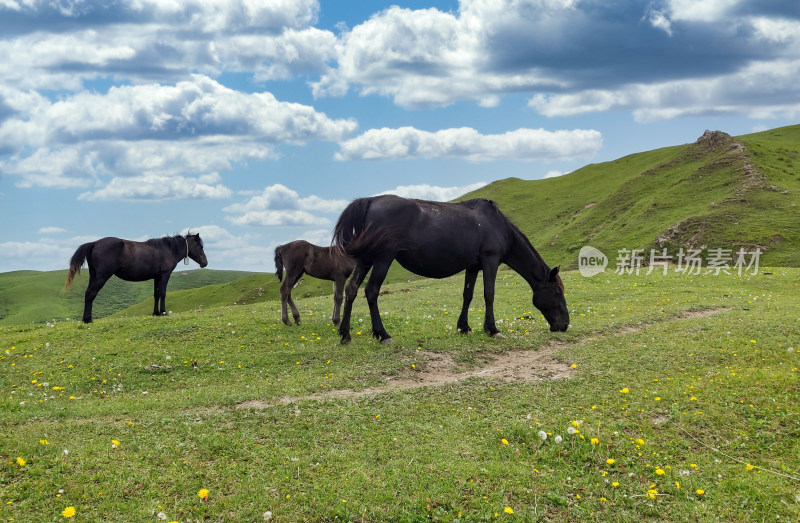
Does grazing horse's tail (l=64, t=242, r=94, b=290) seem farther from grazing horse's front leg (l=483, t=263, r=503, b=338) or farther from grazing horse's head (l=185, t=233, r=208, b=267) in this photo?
grazing horse's front leg (l=483, t=263, r=503, b=338)

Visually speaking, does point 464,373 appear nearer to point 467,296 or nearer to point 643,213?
point 467,296

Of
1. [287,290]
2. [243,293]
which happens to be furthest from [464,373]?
[243,293]

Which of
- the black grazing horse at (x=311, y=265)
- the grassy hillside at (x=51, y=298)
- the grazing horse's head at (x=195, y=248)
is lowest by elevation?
the grassy hillside at (x=51, y=298)

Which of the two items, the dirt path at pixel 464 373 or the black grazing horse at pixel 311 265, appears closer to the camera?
the dirt path at pixel 464 373

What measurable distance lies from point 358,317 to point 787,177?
59393 millimetres

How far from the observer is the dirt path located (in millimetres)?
11953

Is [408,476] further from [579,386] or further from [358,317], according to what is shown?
[358,317]

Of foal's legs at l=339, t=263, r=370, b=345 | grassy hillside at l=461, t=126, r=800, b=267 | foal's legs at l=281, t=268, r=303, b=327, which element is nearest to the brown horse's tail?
foal's legs at l=281, t=268, r=303, b=327

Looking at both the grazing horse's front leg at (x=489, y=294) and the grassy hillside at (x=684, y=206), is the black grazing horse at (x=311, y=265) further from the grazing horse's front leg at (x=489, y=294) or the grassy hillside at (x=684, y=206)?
the grassy hillside at (x=684, y=206)

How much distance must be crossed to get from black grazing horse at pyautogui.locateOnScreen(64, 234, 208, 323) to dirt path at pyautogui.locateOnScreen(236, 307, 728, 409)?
12.1 meters

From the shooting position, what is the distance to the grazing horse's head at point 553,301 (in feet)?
59.3

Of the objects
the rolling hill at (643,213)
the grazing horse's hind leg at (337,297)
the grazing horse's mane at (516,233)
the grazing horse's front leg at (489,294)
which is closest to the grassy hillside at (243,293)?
the rolling hill at (643,213)

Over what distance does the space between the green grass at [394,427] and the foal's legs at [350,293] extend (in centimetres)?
47

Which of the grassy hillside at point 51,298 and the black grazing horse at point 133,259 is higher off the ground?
the black grazing horse at point 133,259
